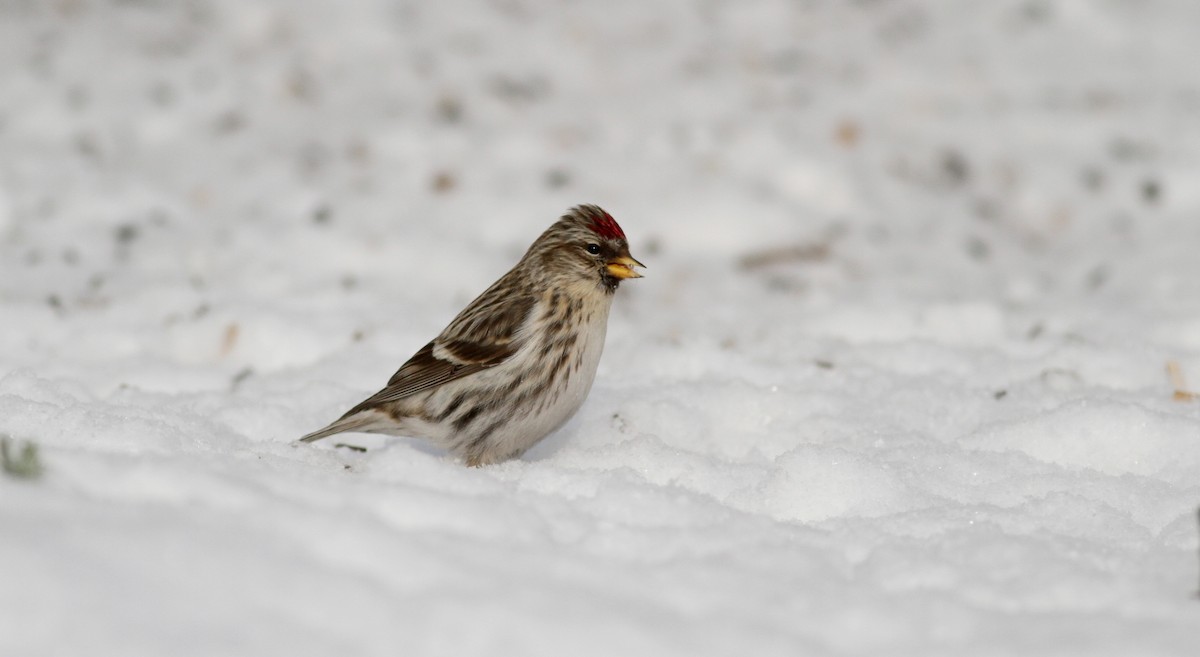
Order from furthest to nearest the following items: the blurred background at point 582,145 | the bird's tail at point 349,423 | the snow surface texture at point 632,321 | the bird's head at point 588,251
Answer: the blurred background at point 582,145 < the bird's head at point 588,251 < the bird's tail at point 349,423 < the snow surface texture at point 632,321

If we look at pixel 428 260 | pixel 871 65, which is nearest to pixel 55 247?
pixel 428 260

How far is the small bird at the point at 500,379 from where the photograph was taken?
12.8ft

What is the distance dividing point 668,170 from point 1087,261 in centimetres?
239

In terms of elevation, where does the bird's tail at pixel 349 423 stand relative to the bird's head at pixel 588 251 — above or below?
below

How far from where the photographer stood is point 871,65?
7.89 meters

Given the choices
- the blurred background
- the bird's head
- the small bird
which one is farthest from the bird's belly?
the blurred background

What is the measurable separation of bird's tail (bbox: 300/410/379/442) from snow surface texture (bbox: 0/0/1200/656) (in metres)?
0.06

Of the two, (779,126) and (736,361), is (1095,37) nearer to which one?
(779,126)

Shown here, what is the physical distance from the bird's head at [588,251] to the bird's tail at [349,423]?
0.81 metres

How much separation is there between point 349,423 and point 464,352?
44 cm

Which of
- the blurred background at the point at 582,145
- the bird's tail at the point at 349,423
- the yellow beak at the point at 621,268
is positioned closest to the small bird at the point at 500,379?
the bird's tail at the point at 349,423

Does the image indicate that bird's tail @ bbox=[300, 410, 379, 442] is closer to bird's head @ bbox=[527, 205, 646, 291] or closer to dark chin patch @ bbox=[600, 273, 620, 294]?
bird's head @ bbox=[527, 205, 646, 291]

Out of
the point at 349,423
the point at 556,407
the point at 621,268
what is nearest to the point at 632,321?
the point at 621,268

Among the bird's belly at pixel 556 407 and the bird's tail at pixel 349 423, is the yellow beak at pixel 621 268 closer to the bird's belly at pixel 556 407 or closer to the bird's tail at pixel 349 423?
the bird's belly at pixel 556 407
